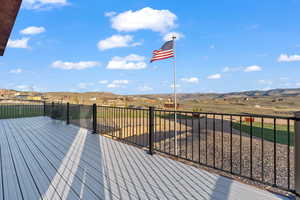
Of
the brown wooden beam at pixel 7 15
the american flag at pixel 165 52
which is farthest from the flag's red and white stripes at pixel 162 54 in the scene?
the brown wooden beam at pixel 7 15

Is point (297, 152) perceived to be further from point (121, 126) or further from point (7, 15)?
point (121, 126)

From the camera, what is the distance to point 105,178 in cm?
255

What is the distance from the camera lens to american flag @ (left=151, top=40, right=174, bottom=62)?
6.33m

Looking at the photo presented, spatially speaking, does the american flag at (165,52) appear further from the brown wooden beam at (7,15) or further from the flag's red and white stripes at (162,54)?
the brown wooden beam at (7,15)

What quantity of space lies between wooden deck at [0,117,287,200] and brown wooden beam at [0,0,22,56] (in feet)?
8.28

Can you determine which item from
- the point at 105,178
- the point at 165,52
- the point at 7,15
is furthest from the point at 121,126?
the point at 7,15

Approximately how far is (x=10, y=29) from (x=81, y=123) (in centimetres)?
446

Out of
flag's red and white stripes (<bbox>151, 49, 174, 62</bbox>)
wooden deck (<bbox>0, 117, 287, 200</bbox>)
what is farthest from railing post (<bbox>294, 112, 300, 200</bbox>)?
flag's red and white stripes (<bbox>151, 49, 174, 62</bbox>)

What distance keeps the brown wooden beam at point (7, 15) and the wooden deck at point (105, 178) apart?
2523 mm

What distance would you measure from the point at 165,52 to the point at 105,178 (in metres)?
4.88

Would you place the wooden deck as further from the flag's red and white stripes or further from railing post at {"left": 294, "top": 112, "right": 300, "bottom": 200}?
the flag's red and white stripes

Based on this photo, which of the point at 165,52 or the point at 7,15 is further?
the point at 165,52

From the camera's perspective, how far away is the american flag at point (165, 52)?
6.33m

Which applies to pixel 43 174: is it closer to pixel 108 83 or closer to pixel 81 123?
pixel 81 123
